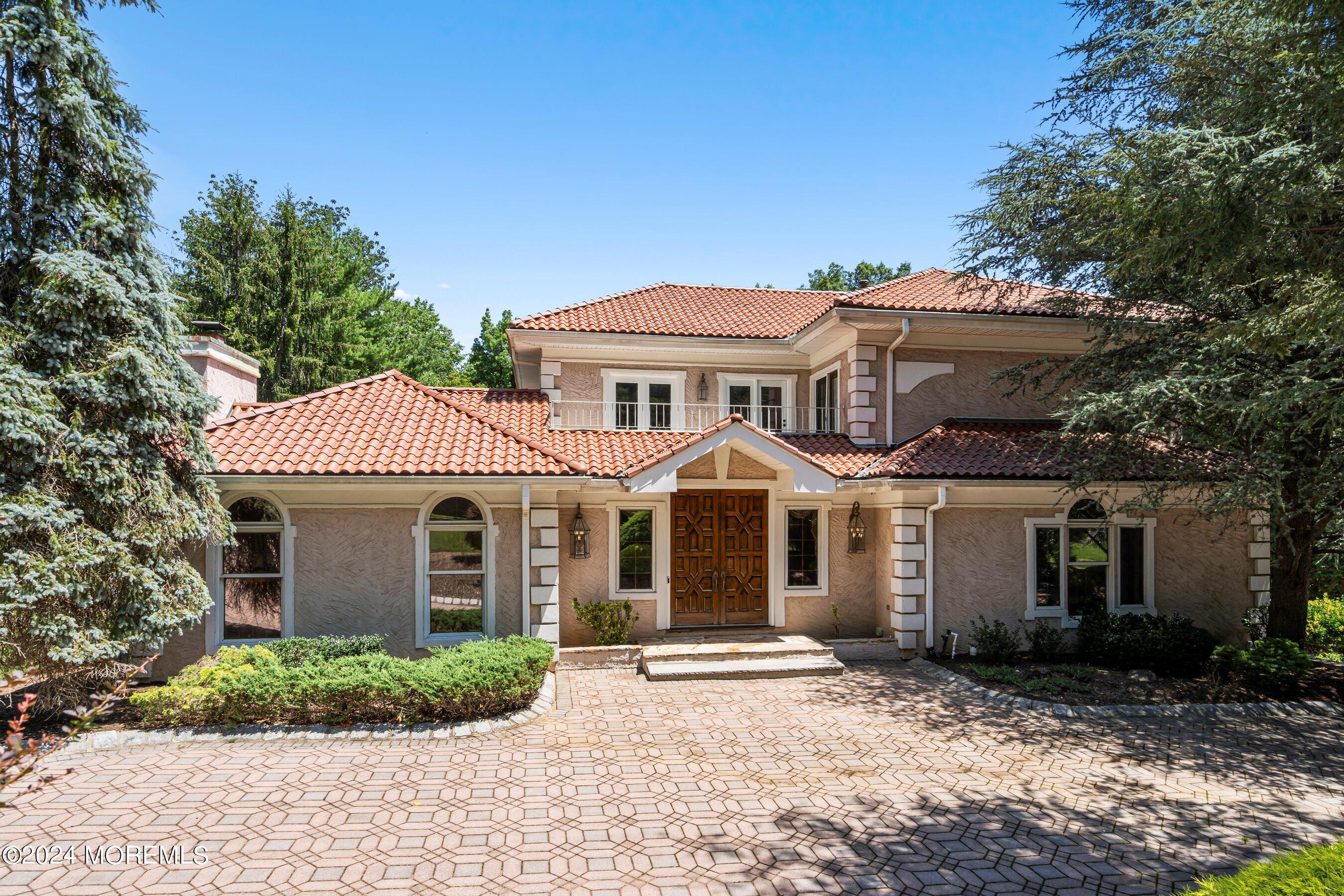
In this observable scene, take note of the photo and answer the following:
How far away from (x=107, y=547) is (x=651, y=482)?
7.32 metres

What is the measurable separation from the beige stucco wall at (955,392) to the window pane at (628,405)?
5.27 m

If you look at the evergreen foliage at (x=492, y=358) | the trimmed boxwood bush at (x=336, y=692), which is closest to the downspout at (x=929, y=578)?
the trimmed boxwood bush at (x=336, y=692)

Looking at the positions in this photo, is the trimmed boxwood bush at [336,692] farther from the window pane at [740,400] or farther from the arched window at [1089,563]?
the arched window at [1089,563]

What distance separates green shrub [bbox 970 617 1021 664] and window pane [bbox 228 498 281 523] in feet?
39.7

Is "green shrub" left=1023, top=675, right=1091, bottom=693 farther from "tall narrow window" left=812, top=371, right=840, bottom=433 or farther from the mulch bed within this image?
"tall narrow window" left=812, top=371, right=840, bottom=433

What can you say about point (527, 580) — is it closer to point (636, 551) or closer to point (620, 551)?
point (620, 551)

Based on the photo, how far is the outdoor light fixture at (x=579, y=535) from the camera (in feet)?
42.4

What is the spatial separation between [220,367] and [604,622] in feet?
26.1

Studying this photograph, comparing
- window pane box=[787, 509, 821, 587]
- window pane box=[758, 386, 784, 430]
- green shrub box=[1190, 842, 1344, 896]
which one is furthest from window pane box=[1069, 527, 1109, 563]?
green shrub box=[1190, 842, 1344, 896]

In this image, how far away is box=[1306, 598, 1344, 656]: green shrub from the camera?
14.1m

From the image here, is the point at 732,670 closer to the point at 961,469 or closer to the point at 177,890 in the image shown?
the point at 961,469

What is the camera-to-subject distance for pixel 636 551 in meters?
13.8

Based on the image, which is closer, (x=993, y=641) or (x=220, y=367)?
(x=220, y=367)

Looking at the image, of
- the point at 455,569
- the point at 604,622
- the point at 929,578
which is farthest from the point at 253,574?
the point at 929,578
